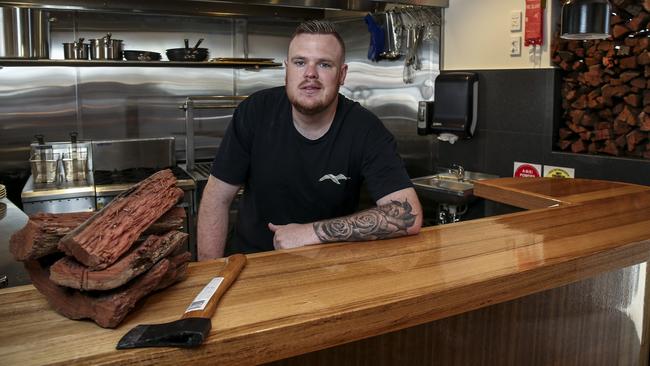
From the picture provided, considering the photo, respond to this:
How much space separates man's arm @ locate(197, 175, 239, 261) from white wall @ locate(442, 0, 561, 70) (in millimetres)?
2600

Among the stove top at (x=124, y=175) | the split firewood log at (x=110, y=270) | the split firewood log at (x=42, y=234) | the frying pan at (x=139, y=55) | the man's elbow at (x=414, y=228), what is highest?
the frying pan at (x=139, y=55)

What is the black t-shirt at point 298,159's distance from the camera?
2311 mm

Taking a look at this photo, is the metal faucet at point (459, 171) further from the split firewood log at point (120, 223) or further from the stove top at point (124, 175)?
the split firewood log at point (120, 223)

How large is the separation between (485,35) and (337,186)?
8.57ft

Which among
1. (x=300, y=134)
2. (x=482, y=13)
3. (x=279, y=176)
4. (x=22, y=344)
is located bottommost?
(x=22, y=344)

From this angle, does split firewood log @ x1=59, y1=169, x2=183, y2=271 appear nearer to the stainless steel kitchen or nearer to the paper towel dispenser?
the stainless steel kitchen

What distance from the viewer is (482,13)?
4469mm

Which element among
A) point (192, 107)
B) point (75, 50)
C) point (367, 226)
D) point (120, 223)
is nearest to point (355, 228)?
point (367, 226)

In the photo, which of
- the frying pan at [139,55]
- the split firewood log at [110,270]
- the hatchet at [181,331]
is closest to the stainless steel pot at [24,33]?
the frying pan at [139,55]

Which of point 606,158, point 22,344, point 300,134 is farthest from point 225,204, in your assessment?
point 606,158

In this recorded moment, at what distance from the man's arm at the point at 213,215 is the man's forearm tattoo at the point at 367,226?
2.13 feet

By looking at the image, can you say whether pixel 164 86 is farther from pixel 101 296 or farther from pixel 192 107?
pixel 101 296

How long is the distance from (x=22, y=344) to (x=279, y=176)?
1.37 meters

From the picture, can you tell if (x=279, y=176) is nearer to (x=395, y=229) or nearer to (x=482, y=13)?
(x=395, y=229)
